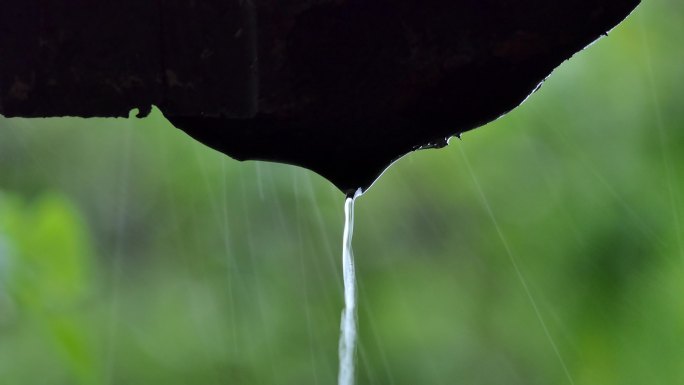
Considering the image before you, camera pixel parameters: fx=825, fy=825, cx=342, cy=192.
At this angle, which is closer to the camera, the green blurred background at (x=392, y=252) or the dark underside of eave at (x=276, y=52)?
the dark underside of eave at (x=276, y=52)

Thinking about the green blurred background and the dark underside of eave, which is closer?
the dark underside of eave

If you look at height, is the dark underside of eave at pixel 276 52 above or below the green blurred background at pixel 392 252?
below

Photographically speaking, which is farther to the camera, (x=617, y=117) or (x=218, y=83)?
(x=617, y=117)

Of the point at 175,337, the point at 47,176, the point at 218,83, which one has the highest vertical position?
the point at 47,176

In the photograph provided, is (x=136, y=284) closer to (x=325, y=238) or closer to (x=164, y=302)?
(x=164, y=302)

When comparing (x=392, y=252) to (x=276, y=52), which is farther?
(x=392, y=252)

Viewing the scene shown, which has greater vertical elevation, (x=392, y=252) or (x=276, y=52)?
(x=392, y=252)

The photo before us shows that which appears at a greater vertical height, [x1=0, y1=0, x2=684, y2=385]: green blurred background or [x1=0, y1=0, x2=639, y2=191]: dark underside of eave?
[x1=0, y1=0, x2=684, y2=385]: green blurred background

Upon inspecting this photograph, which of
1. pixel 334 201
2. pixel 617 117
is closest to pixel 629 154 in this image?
pixel 617 117
